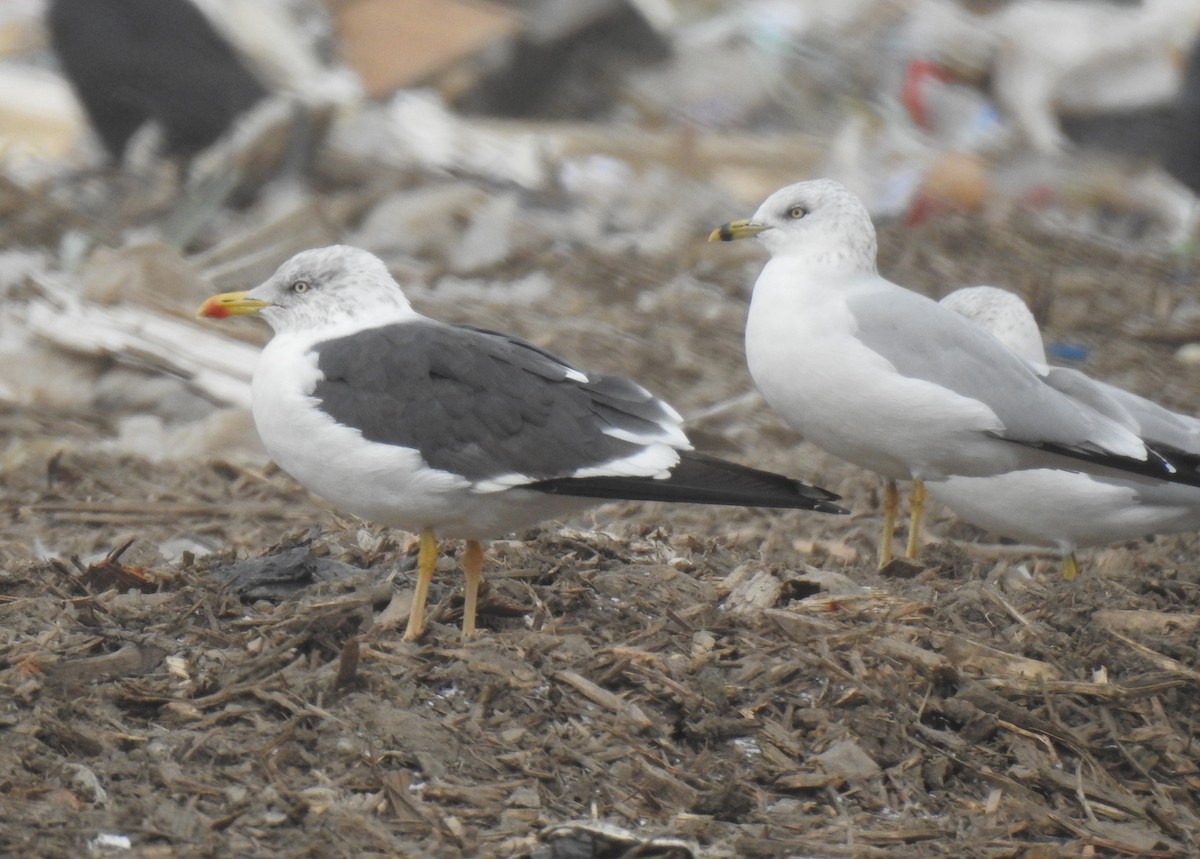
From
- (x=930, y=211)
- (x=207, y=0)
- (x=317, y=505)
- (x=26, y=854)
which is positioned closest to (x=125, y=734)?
(x=26, y=854)

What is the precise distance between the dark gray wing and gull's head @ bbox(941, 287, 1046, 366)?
2009 millimetres

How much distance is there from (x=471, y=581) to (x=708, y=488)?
0.69 m

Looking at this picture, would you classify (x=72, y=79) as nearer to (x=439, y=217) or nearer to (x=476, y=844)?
(x=439, y=217)

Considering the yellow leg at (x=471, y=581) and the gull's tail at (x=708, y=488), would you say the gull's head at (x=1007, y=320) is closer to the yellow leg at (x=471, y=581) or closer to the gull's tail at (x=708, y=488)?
the gull's tail at (x=708, y=488)

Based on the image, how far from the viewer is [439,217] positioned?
382 inches

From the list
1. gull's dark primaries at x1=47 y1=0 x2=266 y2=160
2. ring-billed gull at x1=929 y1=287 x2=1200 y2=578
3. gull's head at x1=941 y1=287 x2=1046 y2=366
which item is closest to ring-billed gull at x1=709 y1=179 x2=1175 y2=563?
ring-billed gull at x1=929 y1=287 x2=1200 y2=578

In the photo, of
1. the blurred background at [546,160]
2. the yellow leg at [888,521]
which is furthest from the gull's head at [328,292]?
the blurred background at [546,160]

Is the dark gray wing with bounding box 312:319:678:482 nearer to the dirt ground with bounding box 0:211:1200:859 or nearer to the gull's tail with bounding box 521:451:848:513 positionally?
the gull's tail with bounding box 521:451:848:513

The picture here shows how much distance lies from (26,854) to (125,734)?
0.52 metres

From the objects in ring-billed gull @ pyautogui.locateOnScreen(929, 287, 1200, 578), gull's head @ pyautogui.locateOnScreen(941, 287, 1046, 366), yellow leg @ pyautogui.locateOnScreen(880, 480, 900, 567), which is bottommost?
yellow leg @ pyautogui.locateOnScreen(880, 480, 900, 567)

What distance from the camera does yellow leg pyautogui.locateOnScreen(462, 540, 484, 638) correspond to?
14.2 ft

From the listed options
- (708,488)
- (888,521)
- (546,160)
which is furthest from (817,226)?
(546,160)

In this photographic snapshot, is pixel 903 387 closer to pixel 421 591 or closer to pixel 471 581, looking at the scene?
pixel 471 581

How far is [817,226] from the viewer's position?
5.37 metres
